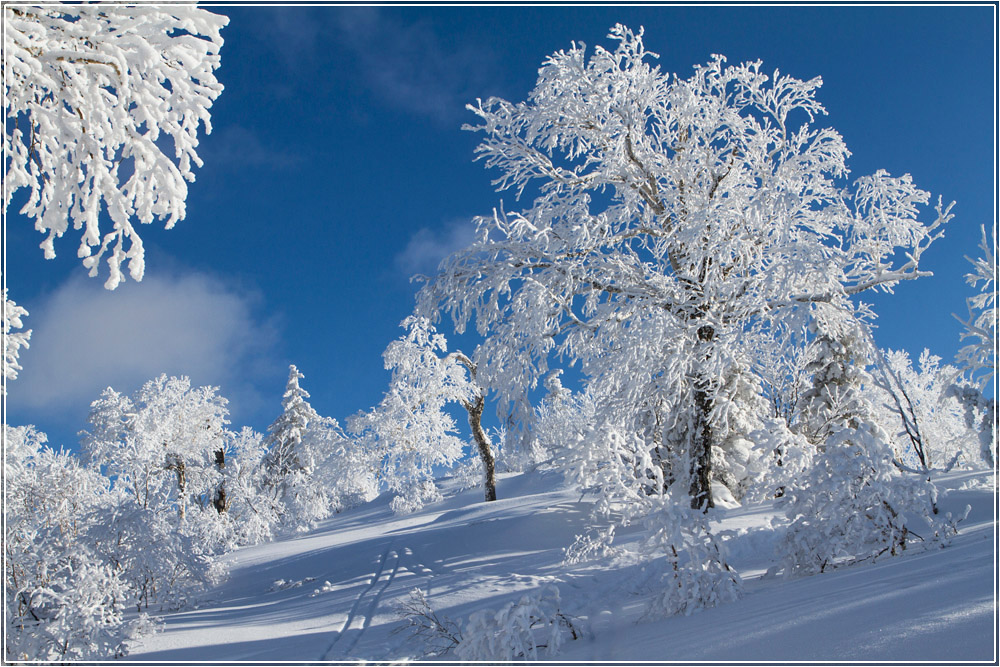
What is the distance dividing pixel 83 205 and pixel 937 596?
5491 mm

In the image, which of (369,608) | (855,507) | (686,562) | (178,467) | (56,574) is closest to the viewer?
(686,562)

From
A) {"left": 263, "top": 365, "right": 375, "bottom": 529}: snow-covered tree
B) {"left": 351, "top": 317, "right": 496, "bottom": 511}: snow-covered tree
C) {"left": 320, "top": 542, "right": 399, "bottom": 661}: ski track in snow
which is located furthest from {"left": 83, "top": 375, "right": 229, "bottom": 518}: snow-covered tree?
{"left": 320, "top": 542, "right": 399, "bottom": 661}: ski track in snow

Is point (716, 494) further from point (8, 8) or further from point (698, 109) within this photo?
point (8, 8)

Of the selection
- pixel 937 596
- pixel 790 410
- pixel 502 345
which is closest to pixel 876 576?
pixel 937 596

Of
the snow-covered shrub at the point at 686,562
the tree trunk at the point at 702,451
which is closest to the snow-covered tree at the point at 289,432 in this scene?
the tree trunk at the point at 702,451

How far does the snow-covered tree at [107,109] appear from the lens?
3.50 metres

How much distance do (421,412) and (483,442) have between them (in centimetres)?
313

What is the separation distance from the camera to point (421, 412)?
1900 centimetres

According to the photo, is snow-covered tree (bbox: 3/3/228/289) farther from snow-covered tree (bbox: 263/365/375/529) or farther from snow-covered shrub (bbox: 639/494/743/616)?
snow-covered tree (bbox: 263/365/375/529)

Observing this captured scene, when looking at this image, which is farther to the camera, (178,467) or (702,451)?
(178,467)

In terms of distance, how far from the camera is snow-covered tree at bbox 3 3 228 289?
350 centimetres

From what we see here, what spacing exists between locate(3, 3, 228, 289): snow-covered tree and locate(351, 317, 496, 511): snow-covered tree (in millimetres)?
11576

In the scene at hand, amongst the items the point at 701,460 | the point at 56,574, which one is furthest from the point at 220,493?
the point at 701,460

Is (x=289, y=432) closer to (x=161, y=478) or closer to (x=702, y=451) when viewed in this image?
(x=161, y=478)
